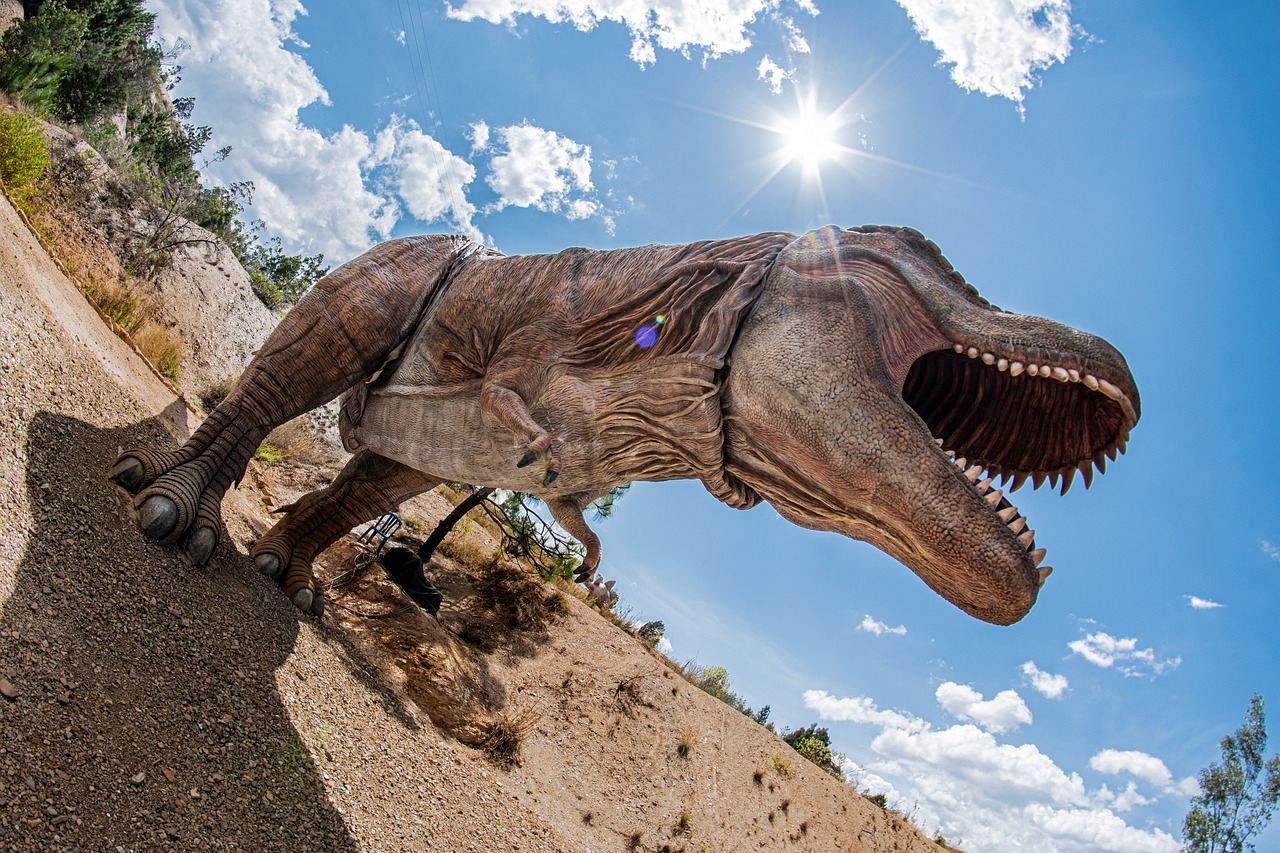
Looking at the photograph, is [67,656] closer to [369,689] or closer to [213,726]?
[213,726]

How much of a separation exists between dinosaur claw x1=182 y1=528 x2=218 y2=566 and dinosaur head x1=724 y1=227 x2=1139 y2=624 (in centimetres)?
239

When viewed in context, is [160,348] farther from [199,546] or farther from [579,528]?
[579,528]

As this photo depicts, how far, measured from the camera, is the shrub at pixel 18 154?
580cm

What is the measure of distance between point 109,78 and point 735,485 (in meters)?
16.1

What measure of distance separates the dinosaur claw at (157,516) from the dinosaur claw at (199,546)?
0.38ft

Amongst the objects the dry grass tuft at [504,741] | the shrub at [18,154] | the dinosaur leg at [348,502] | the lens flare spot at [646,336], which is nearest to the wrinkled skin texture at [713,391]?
the lens flare spot at [646,336]

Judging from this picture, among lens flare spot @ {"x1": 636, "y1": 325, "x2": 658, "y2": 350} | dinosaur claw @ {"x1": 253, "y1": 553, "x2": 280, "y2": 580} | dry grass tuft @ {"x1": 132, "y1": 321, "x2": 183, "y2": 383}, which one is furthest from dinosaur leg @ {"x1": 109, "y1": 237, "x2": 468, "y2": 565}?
dry grass tuft @ {"x1": 132, "y1": 321, "x2": 183, "y2": 383}

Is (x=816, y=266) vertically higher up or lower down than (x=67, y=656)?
higher up

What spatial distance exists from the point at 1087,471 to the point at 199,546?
3.73 meters

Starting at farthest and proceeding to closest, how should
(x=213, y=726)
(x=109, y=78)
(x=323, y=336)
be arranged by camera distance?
1. (x=109, y=78)
2. (x=323, y=336)
3. (x=213, y=726)

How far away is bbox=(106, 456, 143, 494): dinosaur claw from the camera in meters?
3.45

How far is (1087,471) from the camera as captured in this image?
114 inches

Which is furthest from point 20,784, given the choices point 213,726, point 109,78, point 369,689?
point 109,78

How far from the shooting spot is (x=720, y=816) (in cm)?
650
